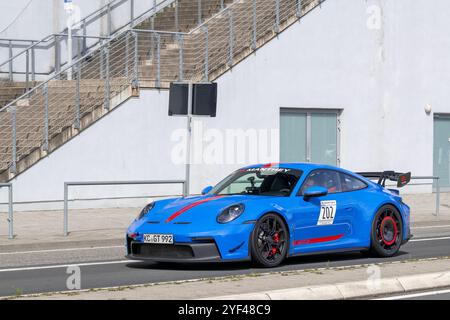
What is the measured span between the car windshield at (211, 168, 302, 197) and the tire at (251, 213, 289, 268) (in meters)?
0.63

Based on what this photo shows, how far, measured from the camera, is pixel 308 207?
14531mm

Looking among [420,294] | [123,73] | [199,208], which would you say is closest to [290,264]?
[199,208]

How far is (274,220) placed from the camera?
46.0ft

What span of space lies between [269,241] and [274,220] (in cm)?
27

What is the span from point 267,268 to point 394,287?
2.67 m

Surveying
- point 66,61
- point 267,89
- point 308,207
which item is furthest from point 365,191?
point 66,61

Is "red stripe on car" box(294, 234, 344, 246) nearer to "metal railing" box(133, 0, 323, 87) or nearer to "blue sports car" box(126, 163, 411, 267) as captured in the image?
"blue sports car" box(126, 163, 411, 267)

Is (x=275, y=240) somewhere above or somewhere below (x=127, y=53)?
below

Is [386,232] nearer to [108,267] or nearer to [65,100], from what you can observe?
[108,267]

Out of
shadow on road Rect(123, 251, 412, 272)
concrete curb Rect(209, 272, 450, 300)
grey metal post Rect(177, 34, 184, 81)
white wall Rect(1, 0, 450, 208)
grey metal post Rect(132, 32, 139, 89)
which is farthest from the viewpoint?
grey metal post Rect(177, 34, 184, 81)

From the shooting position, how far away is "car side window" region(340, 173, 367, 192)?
50.5 ft

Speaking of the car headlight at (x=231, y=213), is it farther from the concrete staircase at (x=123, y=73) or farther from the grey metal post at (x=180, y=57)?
the grey metal post at (x=180, y=57)

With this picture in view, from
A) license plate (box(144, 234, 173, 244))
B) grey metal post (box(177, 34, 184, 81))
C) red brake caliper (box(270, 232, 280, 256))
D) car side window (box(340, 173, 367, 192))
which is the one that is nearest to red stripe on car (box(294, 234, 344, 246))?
red brake caliper (box(270, 232, 280, 256))

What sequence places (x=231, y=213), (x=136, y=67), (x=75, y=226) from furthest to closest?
1. (x=136, y=67)
2. (x=75, y=226)
3. (x=231, y=213)
